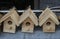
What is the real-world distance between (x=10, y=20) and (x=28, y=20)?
158mm

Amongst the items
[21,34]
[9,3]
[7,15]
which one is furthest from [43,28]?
[9,3]

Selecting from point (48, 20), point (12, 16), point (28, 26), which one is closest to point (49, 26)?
point (48, 20)

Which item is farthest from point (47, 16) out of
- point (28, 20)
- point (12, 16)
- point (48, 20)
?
point (12, 16)

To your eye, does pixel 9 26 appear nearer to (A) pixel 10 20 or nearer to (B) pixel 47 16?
(A) pixel 10 20

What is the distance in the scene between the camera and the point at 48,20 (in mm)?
1780

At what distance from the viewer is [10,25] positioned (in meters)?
1.80

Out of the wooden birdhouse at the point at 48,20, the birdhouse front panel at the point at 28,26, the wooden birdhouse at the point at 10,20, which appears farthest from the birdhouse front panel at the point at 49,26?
the wooden birdhouse at the point at 10,20

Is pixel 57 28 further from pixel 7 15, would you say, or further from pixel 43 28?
pixel 7 15

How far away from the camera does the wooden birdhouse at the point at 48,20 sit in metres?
1.74

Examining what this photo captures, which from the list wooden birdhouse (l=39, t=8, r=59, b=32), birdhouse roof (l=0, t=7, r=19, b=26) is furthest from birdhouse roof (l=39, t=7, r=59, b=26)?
birdhouse roof (l=0, t=7, r=19, b=26)

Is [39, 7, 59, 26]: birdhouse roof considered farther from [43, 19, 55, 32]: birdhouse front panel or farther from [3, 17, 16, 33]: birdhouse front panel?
[3, 17, 16, 33]: birdhouse front panel

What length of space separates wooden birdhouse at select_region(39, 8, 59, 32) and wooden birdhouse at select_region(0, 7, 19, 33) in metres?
0.21

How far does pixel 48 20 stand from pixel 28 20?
0.56 feet

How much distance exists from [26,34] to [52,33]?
0.74 ft
